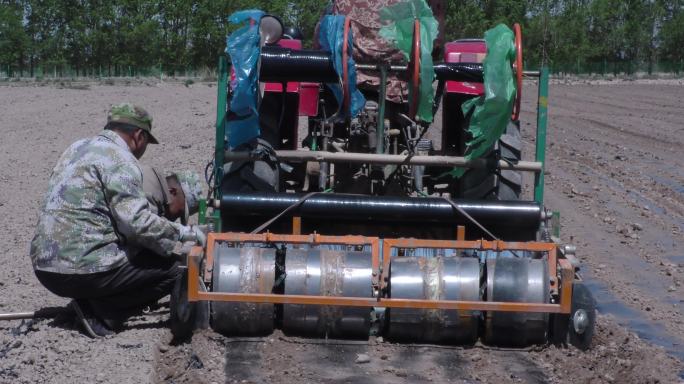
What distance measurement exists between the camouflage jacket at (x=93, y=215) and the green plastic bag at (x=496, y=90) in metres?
2.13

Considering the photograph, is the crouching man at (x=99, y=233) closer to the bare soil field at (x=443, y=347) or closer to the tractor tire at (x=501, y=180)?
the bare soil field at (x=443, y=347)

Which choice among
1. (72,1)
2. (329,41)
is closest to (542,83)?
(329,41)

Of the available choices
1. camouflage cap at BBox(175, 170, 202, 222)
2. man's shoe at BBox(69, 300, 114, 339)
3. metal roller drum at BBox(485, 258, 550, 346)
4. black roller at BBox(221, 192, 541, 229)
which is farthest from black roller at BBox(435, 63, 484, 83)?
man's shoe at BBox(69, 300, 114, 339)

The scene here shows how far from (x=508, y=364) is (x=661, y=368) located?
32.5 inches

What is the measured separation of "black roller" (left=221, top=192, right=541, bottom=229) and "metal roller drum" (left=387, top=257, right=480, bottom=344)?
0.56 meters

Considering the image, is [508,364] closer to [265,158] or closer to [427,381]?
[427,381]

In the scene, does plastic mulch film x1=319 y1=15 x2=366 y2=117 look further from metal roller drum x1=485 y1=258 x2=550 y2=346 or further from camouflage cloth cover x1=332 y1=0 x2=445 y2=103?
metal roller drum x1=485 y1=258 x2=550 y2=346

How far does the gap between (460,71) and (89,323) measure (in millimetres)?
2839

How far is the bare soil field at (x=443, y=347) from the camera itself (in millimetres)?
5055

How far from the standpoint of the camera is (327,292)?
548cm

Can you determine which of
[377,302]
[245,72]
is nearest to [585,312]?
[377,302]

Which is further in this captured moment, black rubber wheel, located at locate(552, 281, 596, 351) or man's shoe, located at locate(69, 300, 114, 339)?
man's shoe, located at locate(69, 300, 114, 339)

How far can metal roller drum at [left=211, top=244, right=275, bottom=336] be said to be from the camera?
5461 mm

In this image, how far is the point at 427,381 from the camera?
195 inches
